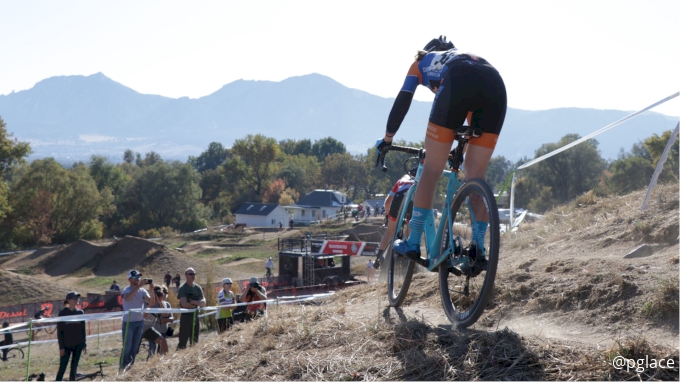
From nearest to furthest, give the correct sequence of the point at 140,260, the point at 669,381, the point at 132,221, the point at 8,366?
the point at 669,381, the point at 8,366, the point at 140,260, the point at 132,221

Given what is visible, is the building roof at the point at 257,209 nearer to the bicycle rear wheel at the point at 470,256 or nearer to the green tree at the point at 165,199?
the green tree at the point at 165,199

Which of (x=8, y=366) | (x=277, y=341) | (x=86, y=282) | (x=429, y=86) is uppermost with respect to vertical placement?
(x=429, y=86)

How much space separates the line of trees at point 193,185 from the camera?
58.4m

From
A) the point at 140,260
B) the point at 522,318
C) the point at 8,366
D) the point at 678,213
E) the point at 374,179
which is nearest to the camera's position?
the point at 522,318

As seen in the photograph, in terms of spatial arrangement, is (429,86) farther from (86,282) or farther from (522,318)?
(86,282)

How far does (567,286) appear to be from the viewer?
16.1 feet

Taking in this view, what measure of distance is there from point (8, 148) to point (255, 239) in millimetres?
28128

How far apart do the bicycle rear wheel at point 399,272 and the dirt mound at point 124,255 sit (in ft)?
156

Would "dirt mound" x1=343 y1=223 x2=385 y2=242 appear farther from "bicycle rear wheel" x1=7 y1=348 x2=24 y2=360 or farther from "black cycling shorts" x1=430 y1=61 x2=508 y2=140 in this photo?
"black cycling shorts" x1=430 y1=61 x2=508 y2=140

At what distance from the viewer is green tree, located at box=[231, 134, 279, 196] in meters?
111

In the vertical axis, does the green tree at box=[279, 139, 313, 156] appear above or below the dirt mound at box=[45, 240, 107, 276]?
above

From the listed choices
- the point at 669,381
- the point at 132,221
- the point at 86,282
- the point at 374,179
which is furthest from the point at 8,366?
the point at 374,179

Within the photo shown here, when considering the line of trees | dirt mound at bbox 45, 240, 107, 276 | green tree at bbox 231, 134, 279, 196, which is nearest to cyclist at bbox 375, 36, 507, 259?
the line of trees

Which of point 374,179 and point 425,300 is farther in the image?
point 374,179
